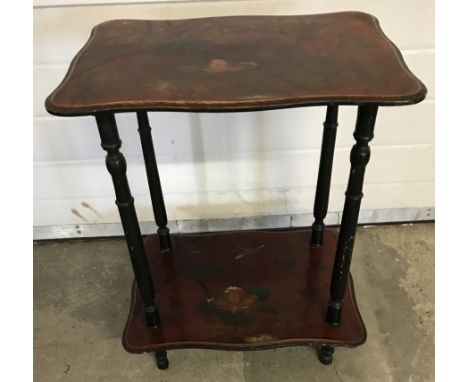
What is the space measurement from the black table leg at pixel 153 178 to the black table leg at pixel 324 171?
50 centimetres

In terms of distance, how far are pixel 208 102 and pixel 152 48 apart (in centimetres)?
30

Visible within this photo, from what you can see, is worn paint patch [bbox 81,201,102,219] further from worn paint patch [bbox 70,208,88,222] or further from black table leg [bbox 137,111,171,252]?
black table leg [bbox 137,111,171,252]

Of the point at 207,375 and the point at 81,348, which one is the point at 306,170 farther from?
the point at 81,348

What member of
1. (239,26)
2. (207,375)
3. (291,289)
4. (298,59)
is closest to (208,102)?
(298,59)

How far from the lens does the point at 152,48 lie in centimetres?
106

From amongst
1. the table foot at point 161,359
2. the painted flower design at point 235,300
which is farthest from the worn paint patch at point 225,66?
the table foot at point 161,359

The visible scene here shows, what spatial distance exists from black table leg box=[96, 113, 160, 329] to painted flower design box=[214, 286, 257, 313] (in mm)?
195

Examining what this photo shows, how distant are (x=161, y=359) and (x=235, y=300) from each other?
277mm

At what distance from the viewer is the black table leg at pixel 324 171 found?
1304 mm

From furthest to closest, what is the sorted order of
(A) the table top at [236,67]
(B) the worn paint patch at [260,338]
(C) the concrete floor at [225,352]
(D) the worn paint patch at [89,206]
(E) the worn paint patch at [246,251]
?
1. (D) the worn paint patch at [89,206]
2. (E) the worn paint patch at [246,251]
3. (C) the concrete floor at [225,352]
4. (B) the worn paint patch at [260,338]
5. (A) the table top at [236,67]

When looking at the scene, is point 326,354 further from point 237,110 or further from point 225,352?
point 237,110

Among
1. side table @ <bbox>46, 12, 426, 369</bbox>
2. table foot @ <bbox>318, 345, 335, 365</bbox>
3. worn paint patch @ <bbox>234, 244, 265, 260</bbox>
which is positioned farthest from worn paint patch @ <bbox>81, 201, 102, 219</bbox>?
table foot @ <bbox>318, 345, 335, 365</bbox>

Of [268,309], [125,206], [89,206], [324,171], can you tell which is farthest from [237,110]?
[89,206]

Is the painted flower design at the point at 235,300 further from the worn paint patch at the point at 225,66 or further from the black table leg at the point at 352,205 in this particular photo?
the worn paint patch at the point at 225,66
